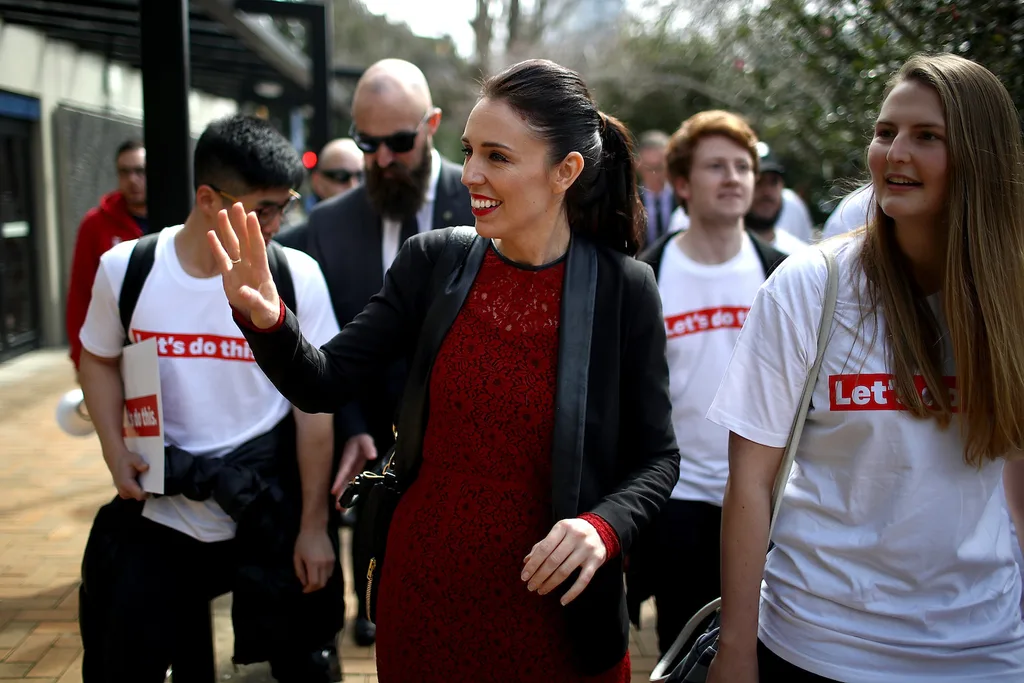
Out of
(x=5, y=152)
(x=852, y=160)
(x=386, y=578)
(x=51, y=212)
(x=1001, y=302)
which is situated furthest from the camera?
(x=51, y=212)

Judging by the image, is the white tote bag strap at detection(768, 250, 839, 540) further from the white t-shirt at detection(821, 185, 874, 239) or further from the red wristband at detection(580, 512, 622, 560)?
the red wristband at detection(580, 512, 622, 560)

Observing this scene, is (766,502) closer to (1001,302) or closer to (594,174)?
(1001,302)

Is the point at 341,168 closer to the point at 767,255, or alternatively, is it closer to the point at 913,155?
the point at 767,255

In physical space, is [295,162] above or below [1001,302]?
above

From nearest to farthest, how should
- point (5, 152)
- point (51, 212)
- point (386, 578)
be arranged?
point (386, 578)
point (5, 152)
point (51, 212)

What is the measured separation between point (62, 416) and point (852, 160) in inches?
140

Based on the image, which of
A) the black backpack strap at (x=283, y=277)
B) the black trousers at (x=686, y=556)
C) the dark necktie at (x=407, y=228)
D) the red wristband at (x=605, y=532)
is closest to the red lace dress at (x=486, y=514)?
the red wristband at (x=605, y=532)

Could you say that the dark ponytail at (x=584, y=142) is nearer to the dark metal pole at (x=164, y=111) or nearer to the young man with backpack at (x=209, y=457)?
the young man with backpack at (x=209, y=457)

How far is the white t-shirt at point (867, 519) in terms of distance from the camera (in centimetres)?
183

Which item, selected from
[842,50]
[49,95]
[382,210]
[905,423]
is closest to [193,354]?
[382,210]

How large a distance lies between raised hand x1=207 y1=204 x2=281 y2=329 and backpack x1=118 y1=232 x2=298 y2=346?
2.12 feet

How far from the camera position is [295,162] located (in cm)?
277

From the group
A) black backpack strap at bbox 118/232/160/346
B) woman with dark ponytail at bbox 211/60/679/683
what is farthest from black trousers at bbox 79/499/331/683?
woman with dark ponytail at bbox 211/60/679/683

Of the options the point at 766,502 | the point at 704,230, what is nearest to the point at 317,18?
the point at 704,230
